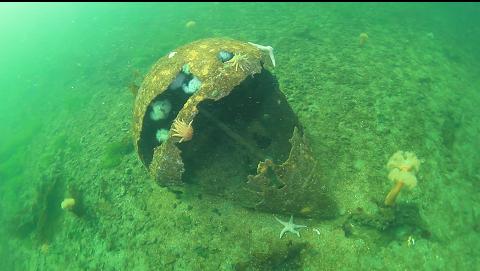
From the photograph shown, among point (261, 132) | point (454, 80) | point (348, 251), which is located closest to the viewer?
point (348, 251)

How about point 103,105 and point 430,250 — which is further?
point 103,105

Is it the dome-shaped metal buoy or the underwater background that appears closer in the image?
the dome-shaped metal buoy

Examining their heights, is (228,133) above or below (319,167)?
above

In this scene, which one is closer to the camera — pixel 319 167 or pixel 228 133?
pixel 228 133

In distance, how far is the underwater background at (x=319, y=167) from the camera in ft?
15.3

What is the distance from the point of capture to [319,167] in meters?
5.08

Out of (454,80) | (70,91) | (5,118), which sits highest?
(454,80)

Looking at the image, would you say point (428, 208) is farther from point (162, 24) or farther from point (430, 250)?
point (162, 24)

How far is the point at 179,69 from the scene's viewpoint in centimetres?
487

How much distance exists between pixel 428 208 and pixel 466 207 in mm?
693

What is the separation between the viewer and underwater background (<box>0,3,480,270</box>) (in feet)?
15.3

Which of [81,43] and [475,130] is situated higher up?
[475,130]

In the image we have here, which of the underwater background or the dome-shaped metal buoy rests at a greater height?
the dome-shaped metal buoy

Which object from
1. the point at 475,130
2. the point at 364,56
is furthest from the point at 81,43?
the point at 475,130
